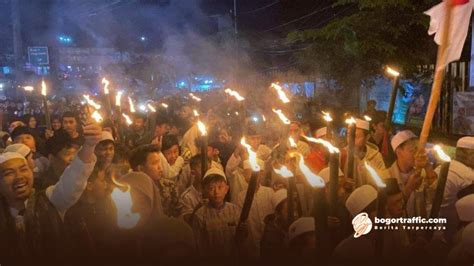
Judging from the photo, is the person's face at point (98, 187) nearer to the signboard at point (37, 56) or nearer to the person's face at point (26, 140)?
the person's face at point (26, 140)

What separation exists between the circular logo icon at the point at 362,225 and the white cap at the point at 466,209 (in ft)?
2.53

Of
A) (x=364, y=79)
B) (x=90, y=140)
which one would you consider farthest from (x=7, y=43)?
(x=90, y=140)

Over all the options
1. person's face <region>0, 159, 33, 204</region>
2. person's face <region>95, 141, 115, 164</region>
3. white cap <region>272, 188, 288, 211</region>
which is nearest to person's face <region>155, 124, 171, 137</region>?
person's face <region>95, 141, 115, 164</region>

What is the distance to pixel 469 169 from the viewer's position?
400 cm

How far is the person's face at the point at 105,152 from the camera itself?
4.50 meters

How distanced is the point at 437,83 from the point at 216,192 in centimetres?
198

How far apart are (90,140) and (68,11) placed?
21.8 metres

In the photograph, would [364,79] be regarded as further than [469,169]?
Yes

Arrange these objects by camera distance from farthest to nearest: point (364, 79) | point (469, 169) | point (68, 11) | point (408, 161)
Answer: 1. point (68, 11)
2. point (364, 79)
3. point (408, 161)
4. point (469, 169)

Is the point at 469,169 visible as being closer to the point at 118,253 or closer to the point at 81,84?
the point at 118,253

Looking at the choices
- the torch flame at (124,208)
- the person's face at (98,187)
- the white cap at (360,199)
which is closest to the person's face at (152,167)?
the person's face at (98,187)

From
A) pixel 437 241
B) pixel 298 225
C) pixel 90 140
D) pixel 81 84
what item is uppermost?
pixel 81 84

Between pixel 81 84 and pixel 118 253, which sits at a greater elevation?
pixel 81 84

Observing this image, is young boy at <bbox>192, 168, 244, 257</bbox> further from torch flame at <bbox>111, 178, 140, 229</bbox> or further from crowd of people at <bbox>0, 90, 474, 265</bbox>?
torch flame at <bbox>111, 178, 140, 229</bbox>
